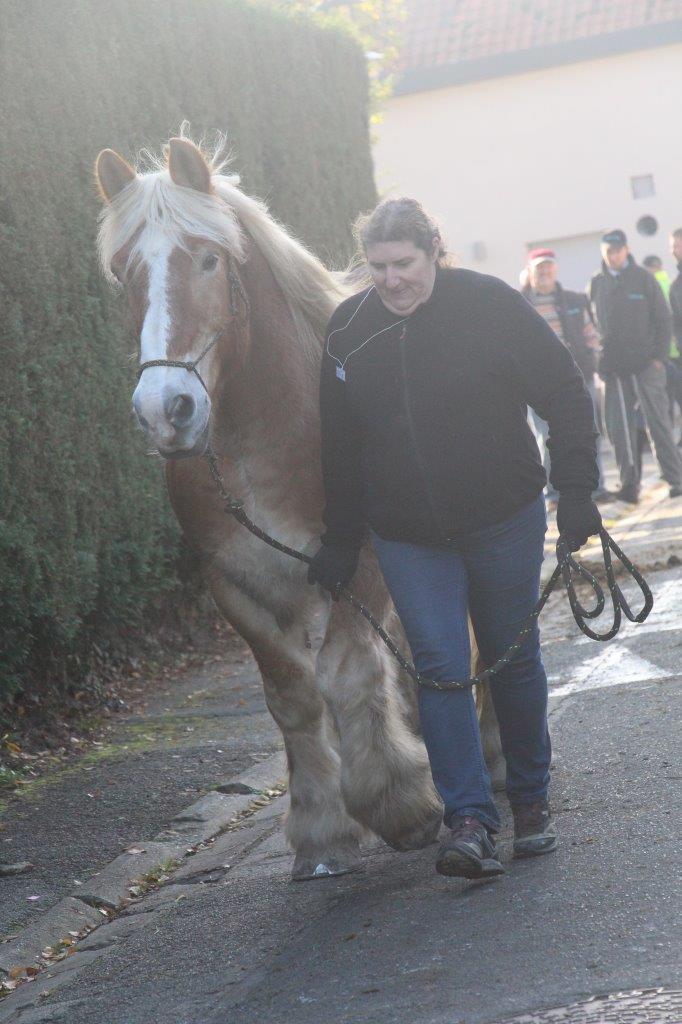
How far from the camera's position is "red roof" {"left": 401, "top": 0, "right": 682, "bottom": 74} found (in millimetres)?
26672

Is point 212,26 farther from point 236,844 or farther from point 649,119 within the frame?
point 649,119

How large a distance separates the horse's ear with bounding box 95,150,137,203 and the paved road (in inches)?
90.3

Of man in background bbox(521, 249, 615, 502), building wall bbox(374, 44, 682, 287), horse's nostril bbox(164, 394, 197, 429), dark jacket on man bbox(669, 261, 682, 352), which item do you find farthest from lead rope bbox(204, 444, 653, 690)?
building wall bbox(374, 44, 682, 287)

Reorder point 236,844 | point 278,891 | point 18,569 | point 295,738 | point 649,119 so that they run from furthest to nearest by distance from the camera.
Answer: point 649,119, point 18,569, point 236,844, point 295,738, point 278,891

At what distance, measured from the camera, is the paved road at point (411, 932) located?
141 inches

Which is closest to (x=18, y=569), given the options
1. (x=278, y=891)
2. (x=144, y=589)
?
(x=144, y=589)

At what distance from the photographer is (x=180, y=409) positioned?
424 cm

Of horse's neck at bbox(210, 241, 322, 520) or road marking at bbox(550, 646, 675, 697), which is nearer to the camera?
horse's neck at bbox(210, 241, 322, 520)

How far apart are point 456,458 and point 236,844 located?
6.30 feet

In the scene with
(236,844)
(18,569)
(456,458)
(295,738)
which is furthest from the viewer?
(18,569)

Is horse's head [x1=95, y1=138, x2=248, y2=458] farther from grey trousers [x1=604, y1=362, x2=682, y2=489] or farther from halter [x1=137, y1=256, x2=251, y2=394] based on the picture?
grey trousers [x1=604, y1=362, x2=682, y2=489]

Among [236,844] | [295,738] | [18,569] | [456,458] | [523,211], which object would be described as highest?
[523,211]

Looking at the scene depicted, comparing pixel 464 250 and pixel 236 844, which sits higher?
pixel 464 250

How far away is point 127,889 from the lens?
5191 millimetres
